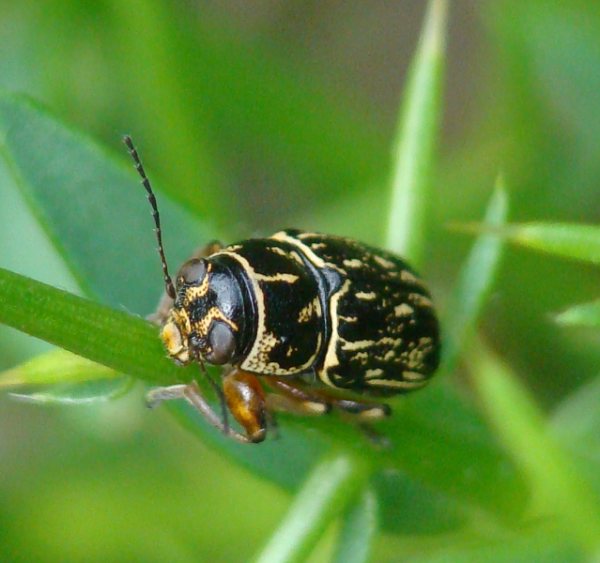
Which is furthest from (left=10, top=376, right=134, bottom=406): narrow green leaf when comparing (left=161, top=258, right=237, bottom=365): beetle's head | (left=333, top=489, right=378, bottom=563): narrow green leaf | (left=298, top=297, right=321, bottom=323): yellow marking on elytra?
(left=298, top=297, right=321, bottom=323): yellow marking on elytra

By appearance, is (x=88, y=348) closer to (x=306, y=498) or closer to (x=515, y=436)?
(x=306, y=498)

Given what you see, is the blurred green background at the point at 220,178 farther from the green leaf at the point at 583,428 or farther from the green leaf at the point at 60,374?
the green leaf at the point at 60,374

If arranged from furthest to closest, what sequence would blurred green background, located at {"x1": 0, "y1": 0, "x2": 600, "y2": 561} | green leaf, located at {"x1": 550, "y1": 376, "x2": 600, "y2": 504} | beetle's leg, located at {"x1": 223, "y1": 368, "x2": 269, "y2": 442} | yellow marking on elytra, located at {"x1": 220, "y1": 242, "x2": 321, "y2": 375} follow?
blurred green background, located at {"x1": 0, "y1": 0, "x2": 600, "y2": 561} < green leaf, located at {"x1": 550, "y1": 376, "x2": 600, "y2": 504} < yellow marking on elytra, located at {"x1": 220, "y1": 242, "x2": 321, "y2": 375} < beetle's leg, located at {"x1": 223, "y1": 368, "x2": 269, "y2": 442}

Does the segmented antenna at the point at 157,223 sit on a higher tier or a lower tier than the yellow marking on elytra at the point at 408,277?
lower

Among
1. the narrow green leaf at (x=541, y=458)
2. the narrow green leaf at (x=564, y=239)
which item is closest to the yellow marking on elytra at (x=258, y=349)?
the narrow green leaf at (x=541, y=458)

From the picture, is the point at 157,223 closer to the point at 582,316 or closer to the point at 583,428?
the point at 582,316

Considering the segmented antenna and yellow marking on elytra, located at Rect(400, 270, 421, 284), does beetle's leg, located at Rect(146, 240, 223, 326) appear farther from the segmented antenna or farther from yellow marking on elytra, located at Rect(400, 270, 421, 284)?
yellow marking on elytra, located at Rect(400, 270, 421, 284)

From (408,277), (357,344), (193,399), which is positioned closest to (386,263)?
(408,277)
